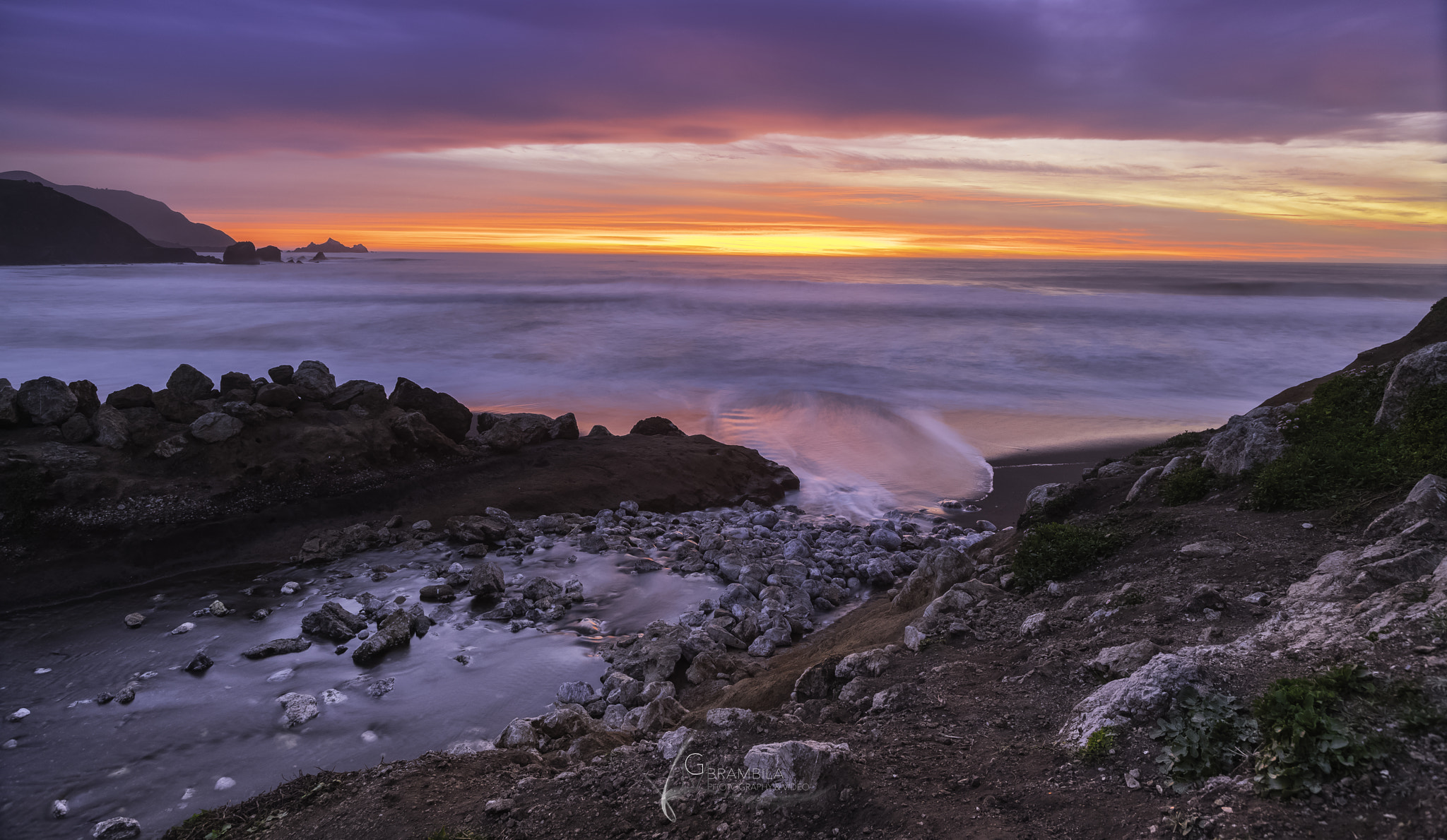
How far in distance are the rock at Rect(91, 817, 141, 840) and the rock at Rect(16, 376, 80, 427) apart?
10586 mm

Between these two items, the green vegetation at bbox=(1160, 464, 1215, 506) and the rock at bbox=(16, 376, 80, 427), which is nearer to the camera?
the green vegetation at bbox=(1160, 464, 1215, 506)

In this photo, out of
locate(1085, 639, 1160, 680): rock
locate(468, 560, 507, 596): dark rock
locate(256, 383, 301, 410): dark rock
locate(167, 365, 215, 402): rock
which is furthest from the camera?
locate(256, 383, 301, 410): dark rock

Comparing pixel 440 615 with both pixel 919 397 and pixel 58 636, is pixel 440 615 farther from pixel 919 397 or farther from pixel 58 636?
pixel 919 397

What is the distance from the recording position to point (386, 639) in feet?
30.9

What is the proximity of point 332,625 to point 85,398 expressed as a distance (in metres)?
Answer: 8.96

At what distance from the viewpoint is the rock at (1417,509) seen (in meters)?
5.60

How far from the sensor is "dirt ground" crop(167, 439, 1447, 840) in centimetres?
329

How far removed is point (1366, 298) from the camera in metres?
80.8

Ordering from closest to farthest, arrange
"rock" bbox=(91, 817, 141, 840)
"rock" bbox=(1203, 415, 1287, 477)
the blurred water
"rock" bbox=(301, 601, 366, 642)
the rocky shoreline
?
1. the rocky shoreline
2. "rock" bbox=(91, 817, 141, 840)
3. "rock" bbox=(1203, 415, 1287, 477)
4. "rock" bbox=(301, 601, 366, 642)
5. the blurred water

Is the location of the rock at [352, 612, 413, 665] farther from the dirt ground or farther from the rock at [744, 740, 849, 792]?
the rock at [744, 740, 849, 792]

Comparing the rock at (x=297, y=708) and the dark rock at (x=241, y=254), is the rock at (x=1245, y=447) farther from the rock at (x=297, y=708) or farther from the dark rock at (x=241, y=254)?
the dark rock at (x=241, y=254)

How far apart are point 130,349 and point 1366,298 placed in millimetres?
111691

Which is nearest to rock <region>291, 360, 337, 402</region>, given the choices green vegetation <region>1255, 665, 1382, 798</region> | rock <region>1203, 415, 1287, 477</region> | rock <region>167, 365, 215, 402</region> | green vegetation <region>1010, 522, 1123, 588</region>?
rock <region>167, 365, 215, 402</region>

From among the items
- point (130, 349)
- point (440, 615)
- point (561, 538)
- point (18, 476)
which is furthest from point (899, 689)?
point (130, 349)
